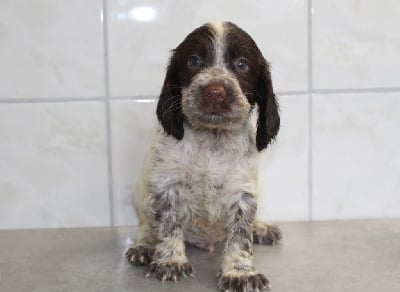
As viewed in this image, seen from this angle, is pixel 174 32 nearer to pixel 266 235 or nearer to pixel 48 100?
pixel 48 100

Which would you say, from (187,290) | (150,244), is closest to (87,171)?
(150,244)

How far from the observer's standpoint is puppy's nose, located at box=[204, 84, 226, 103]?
161 centimetres

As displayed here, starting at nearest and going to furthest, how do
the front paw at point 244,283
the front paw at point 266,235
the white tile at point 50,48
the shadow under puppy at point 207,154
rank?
the front paw at point 244,283
the shadow under puppy at point 207,154
the front paw at point 266,235
the white tile at point 50,48

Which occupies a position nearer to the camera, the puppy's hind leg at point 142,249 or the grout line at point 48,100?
the puppy's hind leg at point 142,249

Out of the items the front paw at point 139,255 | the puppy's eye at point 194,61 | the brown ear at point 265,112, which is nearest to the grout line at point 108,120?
the front paw at point 139,255

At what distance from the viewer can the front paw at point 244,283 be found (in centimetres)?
158

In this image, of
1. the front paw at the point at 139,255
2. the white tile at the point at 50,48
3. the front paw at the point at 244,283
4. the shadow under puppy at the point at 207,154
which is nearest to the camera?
the front paw at the point at 244,283

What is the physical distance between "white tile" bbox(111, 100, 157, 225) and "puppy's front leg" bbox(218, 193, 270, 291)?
1.96 feet

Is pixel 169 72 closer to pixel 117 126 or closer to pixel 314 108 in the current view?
pixel 117 126

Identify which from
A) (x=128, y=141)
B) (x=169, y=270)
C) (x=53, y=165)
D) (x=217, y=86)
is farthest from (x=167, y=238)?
(x=53, y=165)

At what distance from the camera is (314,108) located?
229 centimetres

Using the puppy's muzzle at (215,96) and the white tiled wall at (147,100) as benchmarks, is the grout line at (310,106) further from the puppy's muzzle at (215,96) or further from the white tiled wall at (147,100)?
the puppy's muzzle at (215,96)

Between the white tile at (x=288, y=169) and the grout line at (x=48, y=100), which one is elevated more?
the grout line at (x=48, y=100)

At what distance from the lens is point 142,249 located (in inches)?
73.6
